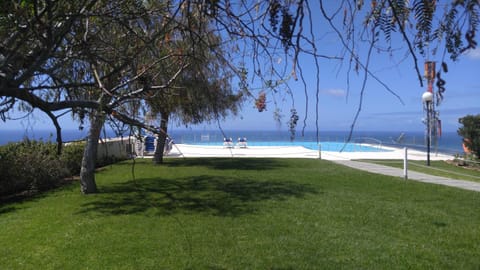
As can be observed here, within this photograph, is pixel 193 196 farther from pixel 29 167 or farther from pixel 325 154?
pixel 325 154

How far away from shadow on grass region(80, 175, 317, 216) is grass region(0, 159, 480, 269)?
0.02m

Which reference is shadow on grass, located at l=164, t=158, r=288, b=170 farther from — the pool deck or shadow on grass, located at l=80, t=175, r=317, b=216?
the pool deck

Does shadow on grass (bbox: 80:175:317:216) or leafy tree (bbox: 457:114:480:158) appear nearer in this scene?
shadow on grass (bbox: 80:175:317:216)

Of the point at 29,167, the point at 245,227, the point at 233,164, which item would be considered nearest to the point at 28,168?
the point at 29,167

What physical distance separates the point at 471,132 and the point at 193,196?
13.7 meters

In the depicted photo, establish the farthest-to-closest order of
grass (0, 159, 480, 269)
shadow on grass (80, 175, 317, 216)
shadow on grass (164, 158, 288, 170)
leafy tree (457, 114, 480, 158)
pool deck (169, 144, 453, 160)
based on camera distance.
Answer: pool deck (169, 144, 453, 160)
leafy tree (457, 114, 480, 158)
shadow on grass (164, 158, 288, 170)
shadow on grass (80, 175, 317, 216)
grass (0, 159, 480, 269)

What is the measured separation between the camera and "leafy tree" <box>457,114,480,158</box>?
55.5ft

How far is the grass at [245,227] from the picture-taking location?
15.7 feet

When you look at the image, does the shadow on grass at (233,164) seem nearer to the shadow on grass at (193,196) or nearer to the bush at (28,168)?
the shadow on grass at (193,196)

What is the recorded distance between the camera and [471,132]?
17.1 meters

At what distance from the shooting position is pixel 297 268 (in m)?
4.50

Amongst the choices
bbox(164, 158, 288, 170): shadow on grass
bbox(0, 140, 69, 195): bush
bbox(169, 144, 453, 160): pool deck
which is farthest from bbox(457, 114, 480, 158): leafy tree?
bbox(0, 140, 69, 195): bush

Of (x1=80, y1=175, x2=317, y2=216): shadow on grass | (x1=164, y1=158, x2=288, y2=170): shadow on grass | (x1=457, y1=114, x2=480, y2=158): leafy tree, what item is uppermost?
(x1=457, y1=114, x2=480, y2=158): leafy tree

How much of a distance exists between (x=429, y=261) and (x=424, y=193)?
201 inches
